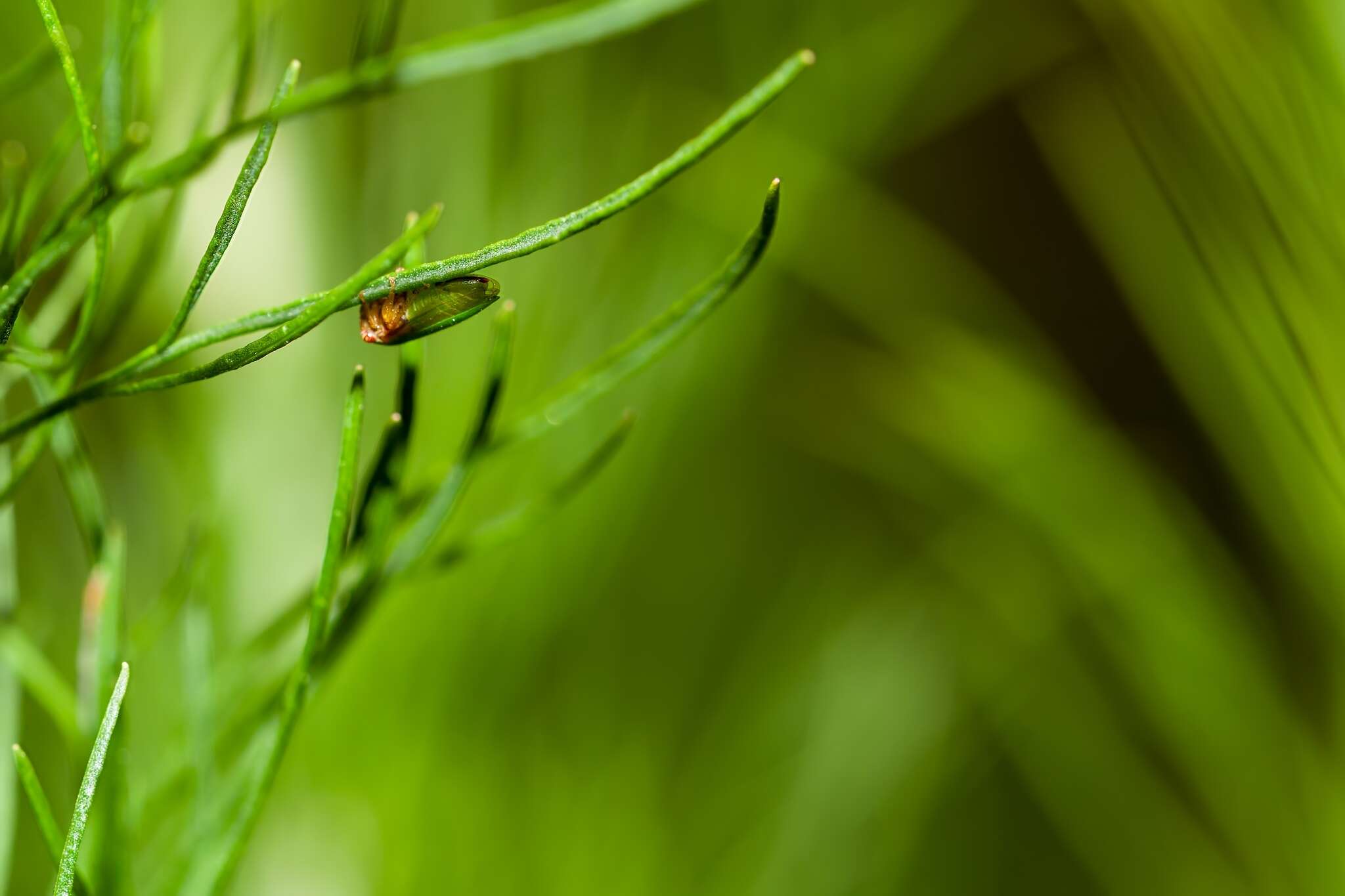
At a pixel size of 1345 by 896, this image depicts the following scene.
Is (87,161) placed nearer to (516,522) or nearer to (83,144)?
(83,144)

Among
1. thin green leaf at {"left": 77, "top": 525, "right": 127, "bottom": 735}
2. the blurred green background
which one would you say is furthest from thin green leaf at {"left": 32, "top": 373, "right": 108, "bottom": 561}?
the blurred green background

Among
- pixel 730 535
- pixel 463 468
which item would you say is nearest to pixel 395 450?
pixel 463 468

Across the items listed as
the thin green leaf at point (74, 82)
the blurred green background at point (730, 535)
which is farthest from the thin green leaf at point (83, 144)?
the blurred green background at point (730, 535)

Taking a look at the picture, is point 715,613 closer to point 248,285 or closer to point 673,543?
point 673,543

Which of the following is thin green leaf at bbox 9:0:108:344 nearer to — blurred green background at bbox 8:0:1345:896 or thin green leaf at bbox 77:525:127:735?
thin green leaf at bbox 77:525:127:735

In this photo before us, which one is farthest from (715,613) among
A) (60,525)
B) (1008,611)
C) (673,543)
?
(60,525)

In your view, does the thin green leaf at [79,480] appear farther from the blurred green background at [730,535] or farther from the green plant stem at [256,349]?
the blurred green background at [730,535]
